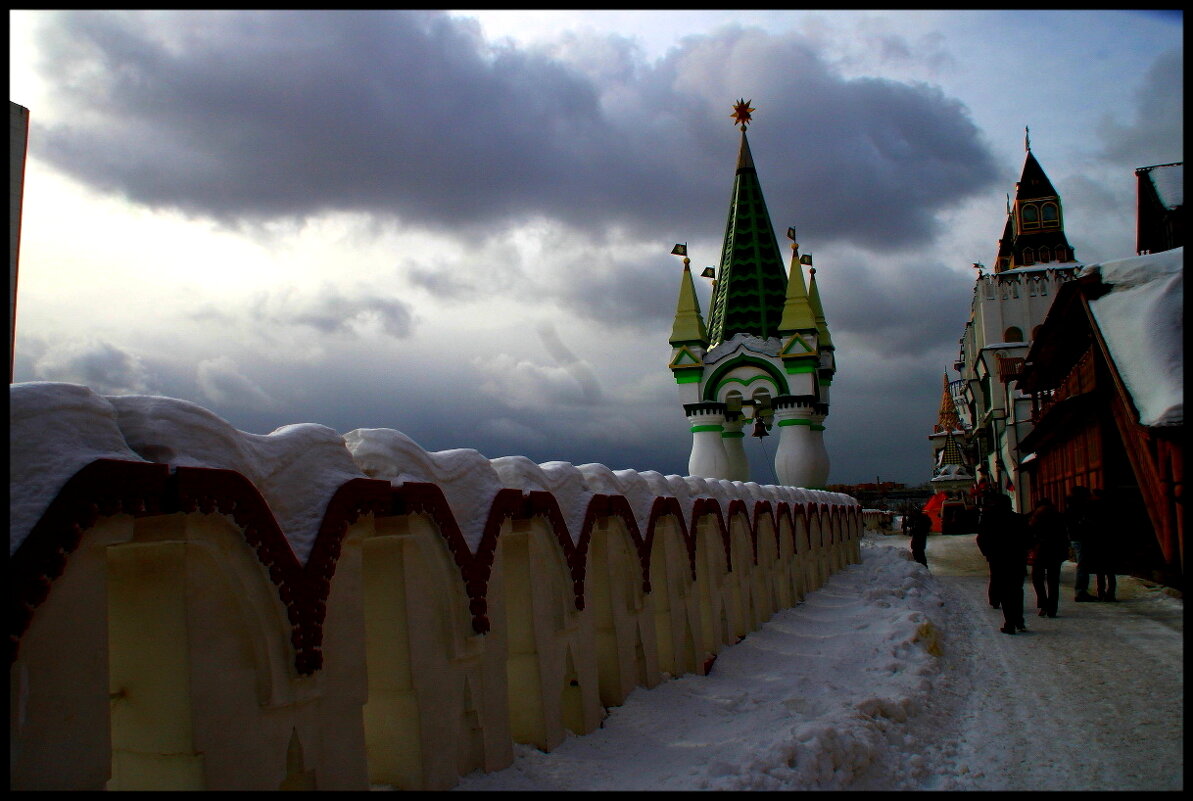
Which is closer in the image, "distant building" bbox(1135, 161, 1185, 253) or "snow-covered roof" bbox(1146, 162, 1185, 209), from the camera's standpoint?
"distant building" bbox(1135, 161, 1185, 253)

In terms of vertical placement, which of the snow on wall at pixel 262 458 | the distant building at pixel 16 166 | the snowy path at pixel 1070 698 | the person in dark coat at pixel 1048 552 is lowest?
the snowy path at pixel 1070 698

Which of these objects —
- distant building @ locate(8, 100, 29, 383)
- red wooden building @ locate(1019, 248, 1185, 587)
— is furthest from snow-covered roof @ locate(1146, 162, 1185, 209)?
distant building @ locate(8, 100, 29, 383)

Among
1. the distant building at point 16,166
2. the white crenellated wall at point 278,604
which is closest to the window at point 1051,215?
the white crenellated wall at point 278,604

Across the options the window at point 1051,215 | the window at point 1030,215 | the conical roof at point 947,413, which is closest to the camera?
the window at point 1051,215

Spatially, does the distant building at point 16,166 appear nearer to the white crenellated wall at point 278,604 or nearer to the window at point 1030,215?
the white crenellated wall at point 278,604

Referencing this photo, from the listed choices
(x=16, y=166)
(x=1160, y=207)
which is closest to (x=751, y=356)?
(x=1160, y=207)

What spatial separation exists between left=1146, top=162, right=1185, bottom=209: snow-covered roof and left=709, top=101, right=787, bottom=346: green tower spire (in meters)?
9.38

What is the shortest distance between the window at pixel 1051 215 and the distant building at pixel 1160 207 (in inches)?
906

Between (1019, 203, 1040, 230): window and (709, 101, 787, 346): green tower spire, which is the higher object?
(1019, 203, 1040, 230): window

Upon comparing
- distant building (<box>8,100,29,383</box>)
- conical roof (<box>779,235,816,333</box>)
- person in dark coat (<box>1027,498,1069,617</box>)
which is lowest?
person in dark coat (<box>1027,498,1069,617</box>)

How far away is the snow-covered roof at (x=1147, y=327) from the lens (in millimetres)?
7844

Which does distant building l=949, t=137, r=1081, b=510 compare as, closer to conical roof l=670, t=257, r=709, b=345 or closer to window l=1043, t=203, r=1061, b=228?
window l=1043, t=203, r=1061, b=228

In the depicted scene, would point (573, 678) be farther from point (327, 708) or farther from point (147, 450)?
point (147, 450)

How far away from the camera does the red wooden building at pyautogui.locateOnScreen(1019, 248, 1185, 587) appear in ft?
26.2
